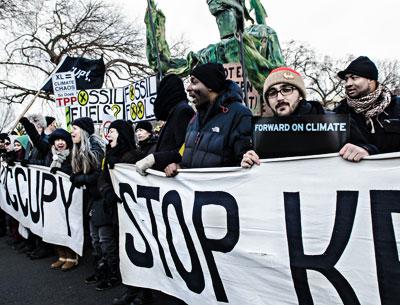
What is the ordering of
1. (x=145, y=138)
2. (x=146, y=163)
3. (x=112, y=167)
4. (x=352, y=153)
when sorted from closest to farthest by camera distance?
(x=352, y=153)
(x=146, y=163)
(x=112, y=167)
(x=145, y=138)

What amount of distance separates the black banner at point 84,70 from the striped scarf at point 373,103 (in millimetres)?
5440

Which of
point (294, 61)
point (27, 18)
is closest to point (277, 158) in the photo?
point (27, 18)

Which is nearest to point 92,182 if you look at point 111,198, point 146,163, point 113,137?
point 113,137

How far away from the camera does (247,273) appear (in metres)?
2.43

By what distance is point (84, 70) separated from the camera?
7137mm

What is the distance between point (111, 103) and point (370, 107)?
503cm

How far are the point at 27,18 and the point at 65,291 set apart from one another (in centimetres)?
1325

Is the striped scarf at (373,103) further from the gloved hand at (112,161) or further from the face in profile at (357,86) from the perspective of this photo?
the gloved hand at (112,161)

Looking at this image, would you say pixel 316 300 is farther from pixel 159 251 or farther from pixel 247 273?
pixel 159 251

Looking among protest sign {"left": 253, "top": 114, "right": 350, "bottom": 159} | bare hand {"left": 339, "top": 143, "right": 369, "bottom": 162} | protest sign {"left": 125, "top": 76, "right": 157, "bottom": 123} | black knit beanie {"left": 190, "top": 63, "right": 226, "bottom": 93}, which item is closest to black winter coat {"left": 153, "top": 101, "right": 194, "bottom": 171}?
black knit beanie {"left": 190, "top": 63, "right": 226, "bottom": 93}

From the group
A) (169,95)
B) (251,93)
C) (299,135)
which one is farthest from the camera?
(251,93)

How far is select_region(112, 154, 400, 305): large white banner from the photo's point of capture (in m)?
1.94

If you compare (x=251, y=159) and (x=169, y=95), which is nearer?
(x=251, y=159)

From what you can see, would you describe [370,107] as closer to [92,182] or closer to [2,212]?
[92,182]
